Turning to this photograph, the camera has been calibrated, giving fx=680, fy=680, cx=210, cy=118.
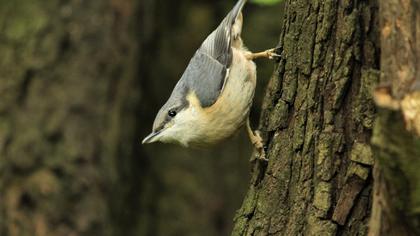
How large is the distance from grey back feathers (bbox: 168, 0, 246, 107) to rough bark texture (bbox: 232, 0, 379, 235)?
1246 millimetres

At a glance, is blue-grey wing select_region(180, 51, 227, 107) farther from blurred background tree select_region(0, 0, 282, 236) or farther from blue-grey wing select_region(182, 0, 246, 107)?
blurred background tree select_region(0, 0, 282, 236)

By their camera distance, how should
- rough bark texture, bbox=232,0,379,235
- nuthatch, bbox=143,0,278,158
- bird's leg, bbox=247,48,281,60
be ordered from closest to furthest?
rough bark texture, bbox=232,0,379,235
bird's leg, bbox=247,48,281,60
nuthatch, bbox=143,0,278,158

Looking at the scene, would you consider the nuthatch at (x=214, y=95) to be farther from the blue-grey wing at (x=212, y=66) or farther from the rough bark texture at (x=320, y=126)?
the rough bark texture at (x=320, y=126)

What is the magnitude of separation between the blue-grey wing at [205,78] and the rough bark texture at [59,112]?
4.41ft

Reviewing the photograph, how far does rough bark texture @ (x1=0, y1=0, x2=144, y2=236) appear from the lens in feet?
19.4

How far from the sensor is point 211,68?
4906 millimetres

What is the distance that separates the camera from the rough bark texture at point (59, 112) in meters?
5.90

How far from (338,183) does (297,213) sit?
0.88ft

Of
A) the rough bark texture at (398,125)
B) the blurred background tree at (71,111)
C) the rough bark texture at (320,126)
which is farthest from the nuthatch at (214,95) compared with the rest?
the rough bark texture at (398,125)

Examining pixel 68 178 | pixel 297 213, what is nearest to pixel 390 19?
pixel 297 213

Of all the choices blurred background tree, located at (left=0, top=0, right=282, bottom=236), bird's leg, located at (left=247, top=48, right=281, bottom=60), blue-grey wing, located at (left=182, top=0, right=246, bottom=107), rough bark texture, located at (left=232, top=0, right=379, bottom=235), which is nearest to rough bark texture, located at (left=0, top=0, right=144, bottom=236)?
blurred background tree, located at (left=0, top=0, right=282, bottom=236)

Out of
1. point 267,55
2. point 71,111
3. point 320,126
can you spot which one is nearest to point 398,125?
point 320,126

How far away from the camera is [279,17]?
24.4 feet

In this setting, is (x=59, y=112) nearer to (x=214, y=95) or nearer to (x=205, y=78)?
(x=205, y=78)
